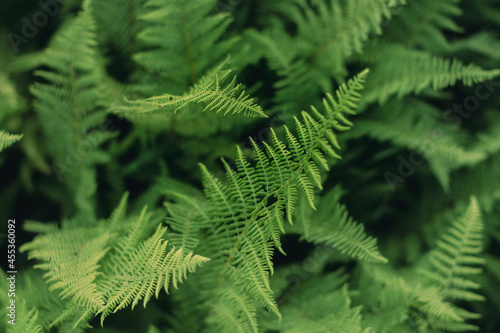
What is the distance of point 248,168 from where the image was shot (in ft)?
3.34

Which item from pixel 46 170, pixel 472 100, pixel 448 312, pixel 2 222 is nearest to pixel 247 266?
pixel 448 312

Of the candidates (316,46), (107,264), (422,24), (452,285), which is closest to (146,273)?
(107,264)

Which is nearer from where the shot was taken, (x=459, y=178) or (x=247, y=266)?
(x=247, y=266)

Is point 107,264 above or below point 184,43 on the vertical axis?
below

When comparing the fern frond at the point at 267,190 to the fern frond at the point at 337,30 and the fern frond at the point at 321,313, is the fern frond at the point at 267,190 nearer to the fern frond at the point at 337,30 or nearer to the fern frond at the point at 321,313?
the fern frond at the point at 321,313

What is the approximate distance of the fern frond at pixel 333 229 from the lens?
1152mm

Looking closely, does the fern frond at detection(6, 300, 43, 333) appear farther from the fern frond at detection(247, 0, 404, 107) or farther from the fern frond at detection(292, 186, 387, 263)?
the fern frond at detection(247, 0, 404, 107)

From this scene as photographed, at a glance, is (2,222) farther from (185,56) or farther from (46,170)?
(185,56)

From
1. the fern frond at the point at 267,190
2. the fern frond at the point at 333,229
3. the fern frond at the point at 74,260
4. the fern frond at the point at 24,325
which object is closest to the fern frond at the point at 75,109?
the fern frond at the point at 74,260

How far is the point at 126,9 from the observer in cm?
162

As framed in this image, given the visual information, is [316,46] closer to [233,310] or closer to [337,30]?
[337,30]

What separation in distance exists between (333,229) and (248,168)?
0.40 meters

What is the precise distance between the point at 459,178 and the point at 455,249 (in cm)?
54

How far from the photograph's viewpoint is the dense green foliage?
110cm
